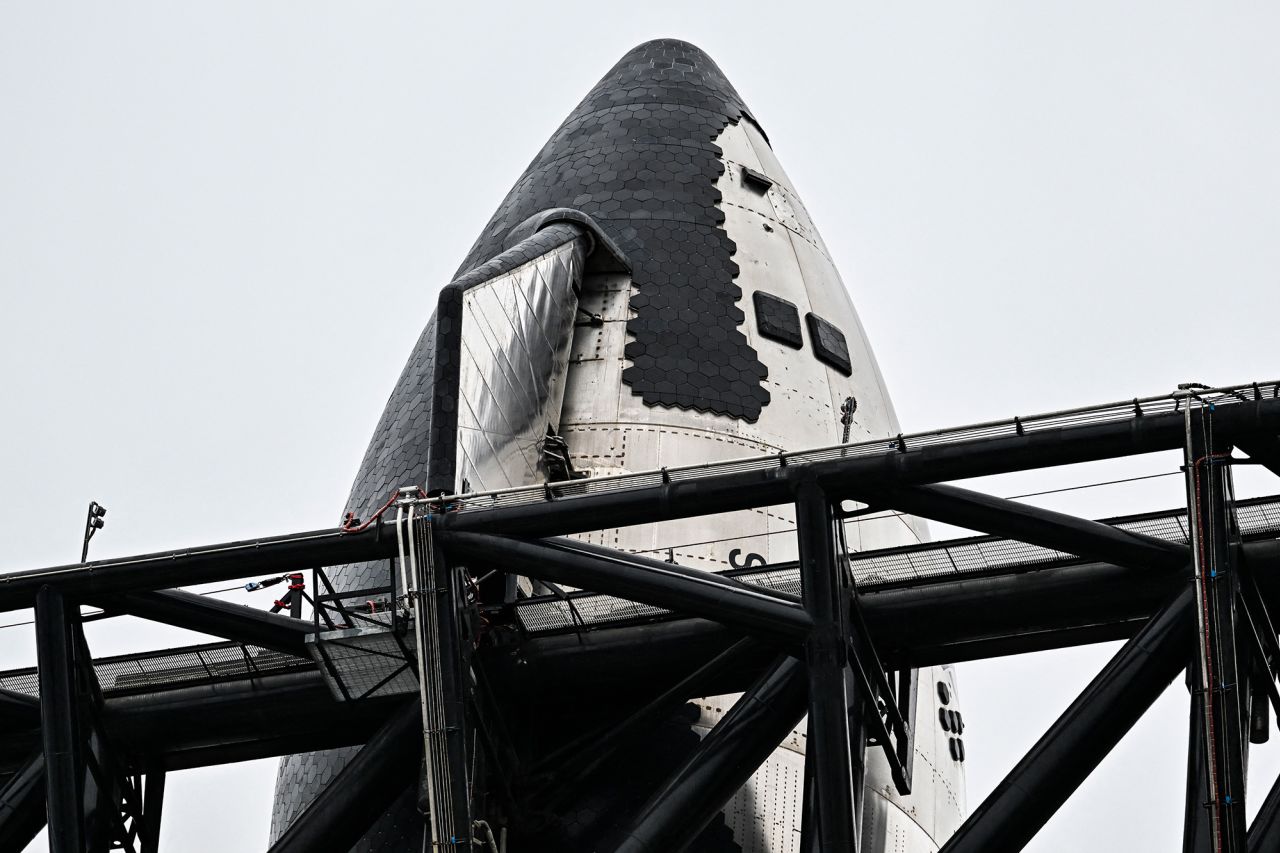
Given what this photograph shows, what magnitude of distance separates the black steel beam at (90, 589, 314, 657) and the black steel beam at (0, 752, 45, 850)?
1.78m

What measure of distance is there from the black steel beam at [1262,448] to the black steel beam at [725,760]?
437 cm

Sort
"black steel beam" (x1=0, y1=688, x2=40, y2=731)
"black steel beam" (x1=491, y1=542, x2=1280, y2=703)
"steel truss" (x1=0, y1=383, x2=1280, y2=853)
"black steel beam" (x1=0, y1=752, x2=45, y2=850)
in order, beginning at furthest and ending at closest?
"black steel beam" (x1=0, y1=688, x2=40, y2=731)
"black steel beam" (x1=0, y1=752, x2=45, y2=850)
"black steel beam" (x1=491, y1=542, x2=1280, y2=703)
"steel truss" (x1=0, y1=383, x2=1280, y2=853)

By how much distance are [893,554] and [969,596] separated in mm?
835

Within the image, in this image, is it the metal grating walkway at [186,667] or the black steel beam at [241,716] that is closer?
the black steel beam at [241,716]

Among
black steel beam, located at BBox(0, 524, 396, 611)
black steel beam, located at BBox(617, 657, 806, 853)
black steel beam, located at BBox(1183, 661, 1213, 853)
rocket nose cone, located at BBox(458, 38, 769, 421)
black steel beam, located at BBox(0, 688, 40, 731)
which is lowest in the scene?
black steel beam, located at BBox(1183, 661, 1213, 853)

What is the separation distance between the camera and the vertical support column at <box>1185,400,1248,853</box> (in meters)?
16.9

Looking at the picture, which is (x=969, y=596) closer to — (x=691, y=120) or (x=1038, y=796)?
(x=1038, y=796)

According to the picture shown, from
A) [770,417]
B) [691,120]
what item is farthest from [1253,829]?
[691,120]

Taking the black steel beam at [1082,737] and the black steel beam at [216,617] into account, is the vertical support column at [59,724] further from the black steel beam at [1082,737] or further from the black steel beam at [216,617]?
the black steel beam at [1082,737]

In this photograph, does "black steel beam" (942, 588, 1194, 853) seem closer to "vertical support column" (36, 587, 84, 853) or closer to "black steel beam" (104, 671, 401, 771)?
"black steel beam" (104, 671, 401, 771)

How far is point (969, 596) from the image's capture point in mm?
19609

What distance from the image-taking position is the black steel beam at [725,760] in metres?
18.5

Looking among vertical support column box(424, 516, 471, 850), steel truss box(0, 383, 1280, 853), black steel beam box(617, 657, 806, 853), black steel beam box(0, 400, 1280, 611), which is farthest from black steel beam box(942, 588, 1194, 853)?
vertical support column box(424, 516, 471, 850)

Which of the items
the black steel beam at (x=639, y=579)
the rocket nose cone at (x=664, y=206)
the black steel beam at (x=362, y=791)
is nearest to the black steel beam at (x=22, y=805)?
the black steel beam at (x=362, y=791)
